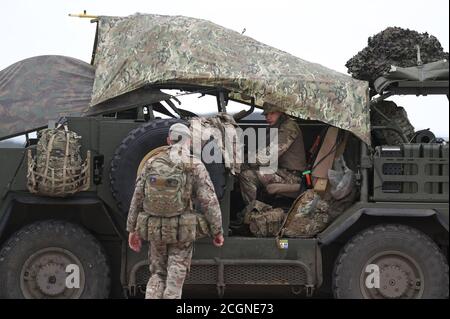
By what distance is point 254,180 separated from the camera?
7.63 meters

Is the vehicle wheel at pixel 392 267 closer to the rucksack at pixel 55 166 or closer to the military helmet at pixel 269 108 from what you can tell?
the military helmet at pixel 269 108

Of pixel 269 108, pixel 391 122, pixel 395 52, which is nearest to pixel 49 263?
pixel 269 108

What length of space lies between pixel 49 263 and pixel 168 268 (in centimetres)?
126

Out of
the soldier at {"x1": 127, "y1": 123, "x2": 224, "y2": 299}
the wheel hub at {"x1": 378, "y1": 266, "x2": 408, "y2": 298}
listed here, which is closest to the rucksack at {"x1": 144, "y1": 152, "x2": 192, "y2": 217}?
the soldier at {"x1": 127, "y1": 123, "x2": 224, "y2": 299}

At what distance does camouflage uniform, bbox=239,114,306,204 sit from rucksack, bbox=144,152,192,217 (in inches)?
43.0

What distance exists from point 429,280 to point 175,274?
2.20 m

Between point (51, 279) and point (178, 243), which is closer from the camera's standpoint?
point (178, 243)

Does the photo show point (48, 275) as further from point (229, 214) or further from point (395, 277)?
point (395, 277)

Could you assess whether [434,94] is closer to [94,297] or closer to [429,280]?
[429,280]

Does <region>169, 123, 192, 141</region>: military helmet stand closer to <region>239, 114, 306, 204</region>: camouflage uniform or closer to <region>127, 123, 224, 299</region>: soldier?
<region>127, 123, 224, 299</region>: soldier

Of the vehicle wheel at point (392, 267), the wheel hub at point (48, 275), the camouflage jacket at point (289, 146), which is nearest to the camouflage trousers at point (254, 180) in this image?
the camouflage jacket at point (289, 146)

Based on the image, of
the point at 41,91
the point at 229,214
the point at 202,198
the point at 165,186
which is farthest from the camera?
the point at 41,91

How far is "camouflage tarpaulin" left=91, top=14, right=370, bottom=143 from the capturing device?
7.45 meters
